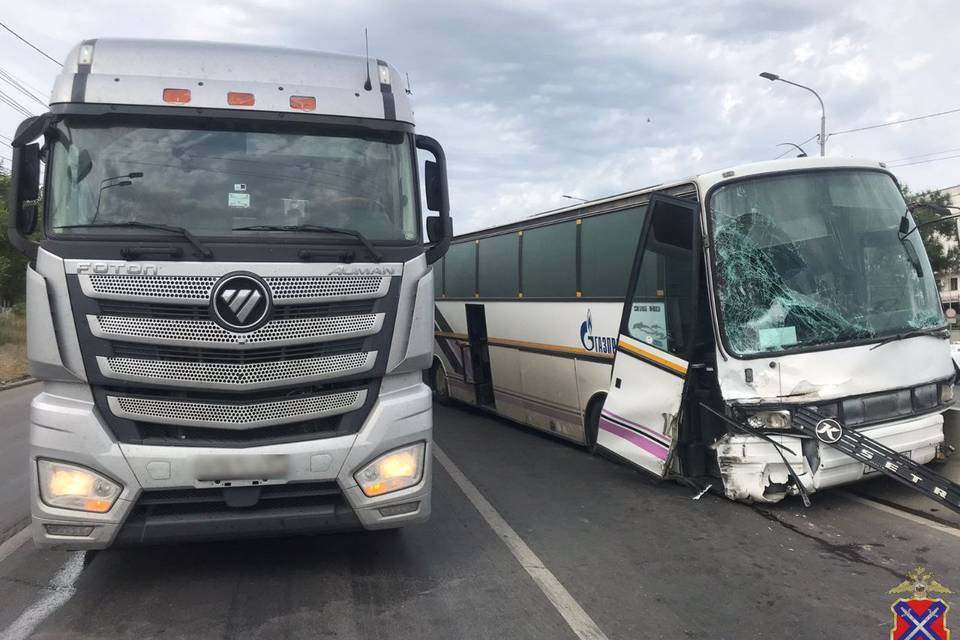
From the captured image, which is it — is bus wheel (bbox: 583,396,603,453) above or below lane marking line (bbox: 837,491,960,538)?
above

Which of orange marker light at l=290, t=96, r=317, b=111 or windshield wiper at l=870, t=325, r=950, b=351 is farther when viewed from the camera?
windshield wiper at l=870, t=325, r=950, b=351

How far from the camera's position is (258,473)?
452cm

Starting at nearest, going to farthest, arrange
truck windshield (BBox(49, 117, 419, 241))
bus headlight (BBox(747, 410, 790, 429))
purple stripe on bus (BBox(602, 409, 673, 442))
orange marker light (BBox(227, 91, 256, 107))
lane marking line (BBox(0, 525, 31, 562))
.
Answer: truck windshield (BBox(49, 117, 419, 241))
orange marker light (BBox(227, 91, 256, 107))
lane marking line (BBox(0, 525, 31, 562))
bus headlight (BBox(747, 410, 790, 429))
purple stripe on bus (BBox(602, 409, 673, 442))

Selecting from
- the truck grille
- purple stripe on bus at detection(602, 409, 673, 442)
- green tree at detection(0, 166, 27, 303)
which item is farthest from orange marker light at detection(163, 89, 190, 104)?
green tree at detection(0, 166, 27, 303)

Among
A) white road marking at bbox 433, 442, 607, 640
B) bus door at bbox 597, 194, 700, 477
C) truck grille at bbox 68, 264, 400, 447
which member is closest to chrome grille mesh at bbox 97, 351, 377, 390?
truck grille at bbox 68, 264, 400, 447

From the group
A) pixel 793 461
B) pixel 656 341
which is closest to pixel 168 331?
pixel 656 341

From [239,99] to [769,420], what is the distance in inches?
187

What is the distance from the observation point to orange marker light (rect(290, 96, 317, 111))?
500 cm

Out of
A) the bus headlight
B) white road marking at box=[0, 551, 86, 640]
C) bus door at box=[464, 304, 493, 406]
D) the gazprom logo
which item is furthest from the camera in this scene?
bus door at box=[464, 304, 493, 406]

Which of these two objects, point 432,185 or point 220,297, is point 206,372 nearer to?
point 220,297

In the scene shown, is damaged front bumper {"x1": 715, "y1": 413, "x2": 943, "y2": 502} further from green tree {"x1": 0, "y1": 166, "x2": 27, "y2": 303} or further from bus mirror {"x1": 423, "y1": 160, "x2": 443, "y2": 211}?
green tree {"x1": 0, "y1": 166, "x2": 27, "y2": 303}

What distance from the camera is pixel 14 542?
6.08 metres

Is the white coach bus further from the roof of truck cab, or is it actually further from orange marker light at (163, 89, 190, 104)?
orange marker light at (163, 89, 190, 104)

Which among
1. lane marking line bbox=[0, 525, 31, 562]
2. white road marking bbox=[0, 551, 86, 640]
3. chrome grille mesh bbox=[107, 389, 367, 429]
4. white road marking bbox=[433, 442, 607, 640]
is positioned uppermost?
chrome grille mesh bbox=[107, 389, 367, 429]
